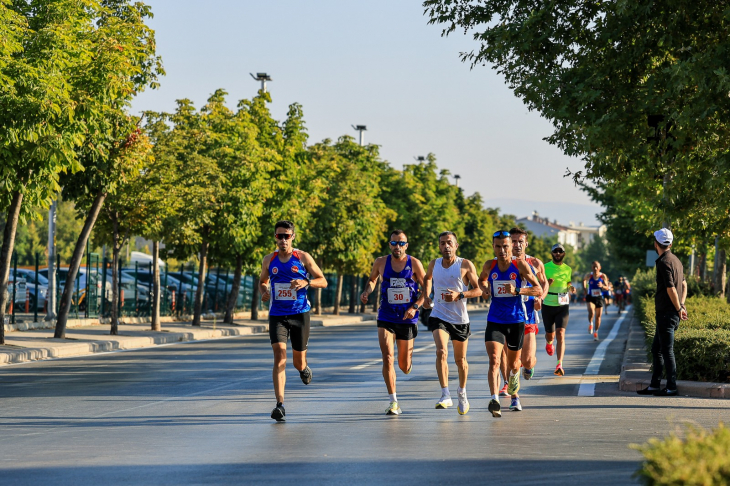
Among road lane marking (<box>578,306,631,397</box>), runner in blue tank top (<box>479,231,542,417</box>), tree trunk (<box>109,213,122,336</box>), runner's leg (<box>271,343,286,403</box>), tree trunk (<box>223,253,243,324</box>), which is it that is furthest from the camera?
tree trunk (<box>223,253,243,324</box>)

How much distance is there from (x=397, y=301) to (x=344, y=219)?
32.9 meters

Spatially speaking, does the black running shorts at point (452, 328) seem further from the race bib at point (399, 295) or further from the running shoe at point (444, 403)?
the running shoe at point (444, 403)

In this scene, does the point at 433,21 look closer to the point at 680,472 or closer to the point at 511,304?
the point at 511,304

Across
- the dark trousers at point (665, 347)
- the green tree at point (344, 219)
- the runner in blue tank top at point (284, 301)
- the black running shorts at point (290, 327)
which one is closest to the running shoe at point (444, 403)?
the runner in blue tank top at point (284, 301)

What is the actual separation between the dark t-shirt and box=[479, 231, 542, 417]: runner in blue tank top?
7.67ft

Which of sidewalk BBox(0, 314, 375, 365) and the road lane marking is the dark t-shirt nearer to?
the road lane marking

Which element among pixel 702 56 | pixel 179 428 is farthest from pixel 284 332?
pixel 702 56

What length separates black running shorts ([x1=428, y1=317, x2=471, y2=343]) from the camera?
1126 cm

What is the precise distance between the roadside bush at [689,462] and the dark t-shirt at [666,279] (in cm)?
855

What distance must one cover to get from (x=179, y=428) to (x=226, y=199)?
22.4 meters

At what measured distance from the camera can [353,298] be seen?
173 feet

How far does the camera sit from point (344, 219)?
44.1 meters

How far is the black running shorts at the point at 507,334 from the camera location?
11.2m

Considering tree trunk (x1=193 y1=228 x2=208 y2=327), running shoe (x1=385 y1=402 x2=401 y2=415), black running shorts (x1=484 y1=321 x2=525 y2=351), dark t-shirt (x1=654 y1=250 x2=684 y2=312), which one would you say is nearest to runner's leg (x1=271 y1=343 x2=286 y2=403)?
running shoe (x1=385 y1=402 x2=401 y2=415)
